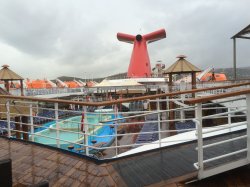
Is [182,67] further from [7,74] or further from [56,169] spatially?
[56,169]

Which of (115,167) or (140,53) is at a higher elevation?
(140,53)

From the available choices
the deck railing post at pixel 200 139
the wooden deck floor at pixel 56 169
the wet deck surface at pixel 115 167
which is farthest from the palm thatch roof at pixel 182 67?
the deck railing post at pixel 200 139

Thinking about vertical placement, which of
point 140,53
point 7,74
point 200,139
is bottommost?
point 200,139

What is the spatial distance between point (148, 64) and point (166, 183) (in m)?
22.1

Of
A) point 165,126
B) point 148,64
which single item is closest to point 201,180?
point 165,126

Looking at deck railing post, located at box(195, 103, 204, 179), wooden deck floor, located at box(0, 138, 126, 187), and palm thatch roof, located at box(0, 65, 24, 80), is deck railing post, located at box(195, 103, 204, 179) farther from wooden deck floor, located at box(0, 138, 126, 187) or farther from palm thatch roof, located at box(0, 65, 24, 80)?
palm thatch roof, located at box(0, 65, 24, 80)

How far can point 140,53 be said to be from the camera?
2370cm

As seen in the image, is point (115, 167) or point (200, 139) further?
point (115, 167)

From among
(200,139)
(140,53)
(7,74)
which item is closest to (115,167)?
(200,139)

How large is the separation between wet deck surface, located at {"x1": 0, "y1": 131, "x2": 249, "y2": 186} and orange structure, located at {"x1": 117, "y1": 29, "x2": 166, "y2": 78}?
1994 cm

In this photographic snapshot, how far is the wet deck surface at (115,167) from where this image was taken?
8.19 feet

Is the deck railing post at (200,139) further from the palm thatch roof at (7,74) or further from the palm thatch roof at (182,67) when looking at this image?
the palm thatch roof at (7,74)

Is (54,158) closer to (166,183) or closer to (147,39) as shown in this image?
(166,183)

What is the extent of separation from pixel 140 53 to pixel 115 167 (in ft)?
70.6
